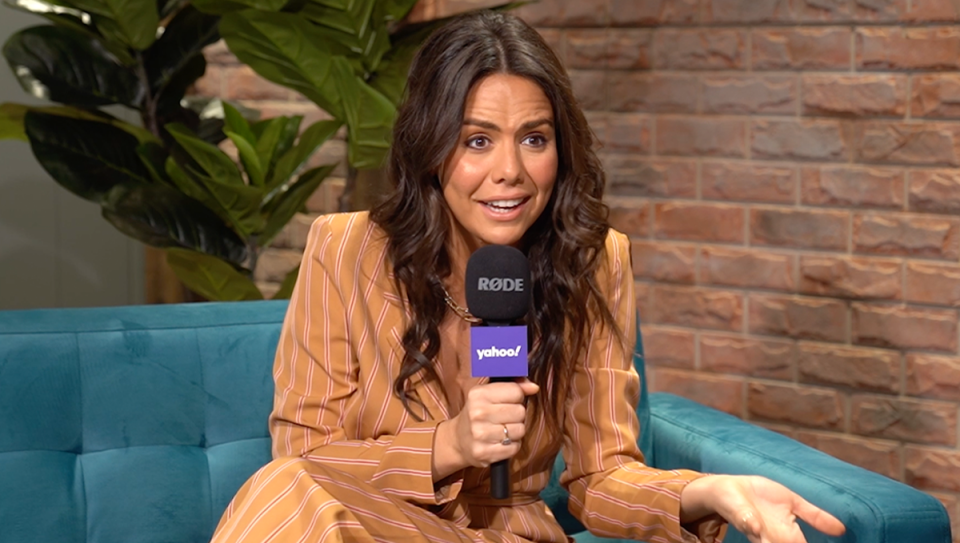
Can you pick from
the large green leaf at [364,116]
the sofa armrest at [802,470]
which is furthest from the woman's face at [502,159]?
the large green leaf at [364,116]

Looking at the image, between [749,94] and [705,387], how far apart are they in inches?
29.1

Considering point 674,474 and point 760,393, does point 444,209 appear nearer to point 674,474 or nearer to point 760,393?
point 674,474

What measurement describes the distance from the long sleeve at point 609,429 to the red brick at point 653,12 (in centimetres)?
111

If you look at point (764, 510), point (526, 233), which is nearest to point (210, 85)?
point (526, 233)

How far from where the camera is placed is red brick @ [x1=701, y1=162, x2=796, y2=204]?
2734mm

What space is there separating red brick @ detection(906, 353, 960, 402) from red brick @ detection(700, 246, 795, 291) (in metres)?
0.33

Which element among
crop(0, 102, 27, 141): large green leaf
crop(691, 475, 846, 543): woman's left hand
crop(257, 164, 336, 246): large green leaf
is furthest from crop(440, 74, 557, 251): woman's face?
crop(0, 102, 27, 141): large green leaf

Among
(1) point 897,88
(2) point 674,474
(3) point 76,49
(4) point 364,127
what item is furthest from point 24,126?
(1) point 897,88

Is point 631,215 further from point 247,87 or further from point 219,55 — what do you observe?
point 219,55

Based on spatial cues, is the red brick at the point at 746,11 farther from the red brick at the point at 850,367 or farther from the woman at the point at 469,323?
the woman at the point at 469,323

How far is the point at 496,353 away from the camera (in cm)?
136

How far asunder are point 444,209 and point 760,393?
1348 mm

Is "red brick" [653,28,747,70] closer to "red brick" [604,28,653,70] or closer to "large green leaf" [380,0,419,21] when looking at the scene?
"red brick" [604,28,653,70]

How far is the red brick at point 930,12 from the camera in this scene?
2480 millimetres
